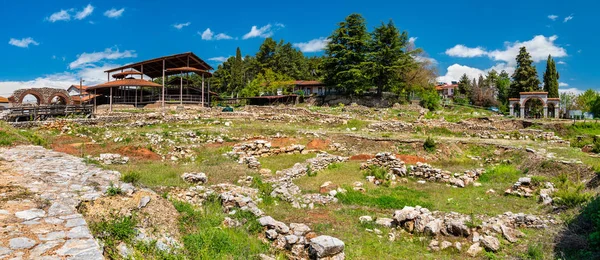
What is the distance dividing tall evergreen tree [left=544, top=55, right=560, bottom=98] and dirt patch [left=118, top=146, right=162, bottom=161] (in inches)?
2472

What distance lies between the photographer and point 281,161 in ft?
61.3

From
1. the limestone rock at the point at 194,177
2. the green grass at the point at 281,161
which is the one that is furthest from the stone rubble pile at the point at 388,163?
the limestone rock at the point at 194,177

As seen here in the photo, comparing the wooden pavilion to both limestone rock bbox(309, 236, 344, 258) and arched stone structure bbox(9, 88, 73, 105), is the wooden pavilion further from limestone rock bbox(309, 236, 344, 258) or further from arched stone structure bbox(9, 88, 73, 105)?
limestone rock bbox(309, 236, 344, 258)

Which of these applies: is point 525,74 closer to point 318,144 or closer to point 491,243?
point 318,144

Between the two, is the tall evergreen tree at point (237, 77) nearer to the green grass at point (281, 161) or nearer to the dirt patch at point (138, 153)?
the dirt patch at point (138, 153)

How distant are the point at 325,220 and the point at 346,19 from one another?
2013 inches

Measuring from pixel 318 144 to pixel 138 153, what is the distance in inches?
473

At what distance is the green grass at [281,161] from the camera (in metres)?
17.3

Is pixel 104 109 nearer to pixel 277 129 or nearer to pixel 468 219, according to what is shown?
pixel 277 129

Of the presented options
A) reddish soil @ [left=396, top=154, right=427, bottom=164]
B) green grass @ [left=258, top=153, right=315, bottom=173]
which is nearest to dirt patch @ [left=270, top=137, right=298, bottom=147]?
green grass @ [left=258, top=153, right=315, bottom=173]

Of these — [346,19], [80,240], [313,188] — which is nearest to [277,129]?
[313,188]

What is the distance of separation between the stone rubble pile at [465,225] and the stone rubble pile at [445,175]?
16.1 feet

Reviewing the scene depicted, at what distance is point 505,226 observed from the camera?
8.89m

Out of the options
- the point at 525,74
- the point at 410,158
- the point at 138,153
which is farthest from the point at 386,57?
the point at 138,153
